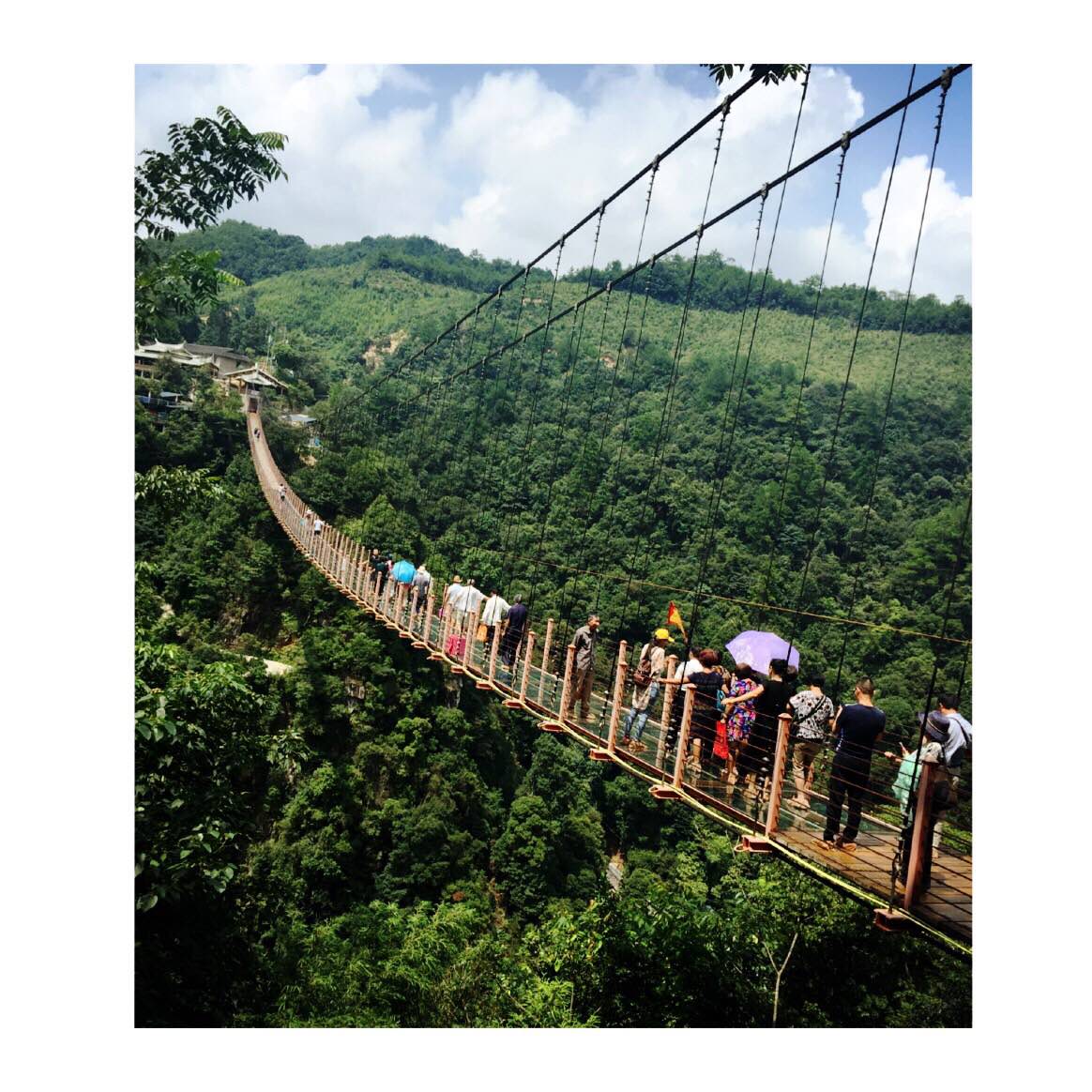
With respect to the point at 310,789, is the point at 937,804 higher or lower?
higher

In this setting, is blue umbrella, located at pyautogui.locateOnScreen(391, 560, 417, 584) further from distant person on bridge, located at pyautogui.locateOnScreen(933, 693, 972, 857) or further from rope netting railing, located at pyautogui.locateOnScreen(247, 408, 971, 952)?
distant person on bridge, located at pyautogui.locateOnScreen(933, 693, 972, 857)

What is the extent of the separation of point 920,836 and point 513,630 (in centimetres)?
282

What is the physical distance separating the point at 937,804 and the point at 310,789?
41.4ft

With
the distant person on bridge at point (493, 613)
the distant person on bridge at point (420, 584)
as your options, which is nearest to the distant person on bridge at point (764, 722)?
the distant person on bridge at point (493, 613)

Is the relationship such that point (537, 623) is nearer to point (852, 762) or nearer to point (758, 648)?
point (758, 648)

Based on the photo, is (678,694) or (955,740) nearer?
(955,740)

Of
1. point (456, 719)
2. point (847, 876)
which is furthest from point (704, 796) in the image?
point (456, 719)

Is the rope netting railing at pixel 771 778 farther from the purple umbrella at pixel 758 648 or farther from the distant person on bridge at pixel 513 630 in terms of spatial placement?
the purple umbrella at pixel 758 648

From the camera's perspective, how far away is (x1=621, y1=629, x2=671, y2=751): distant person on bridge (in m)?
3.74

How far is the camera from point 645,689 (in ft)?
12.6

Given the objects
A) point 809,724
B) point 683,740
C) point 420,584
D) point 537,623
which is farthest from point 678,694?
point 537,623

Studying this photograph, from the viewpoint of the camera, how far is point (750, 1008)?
18.1 ft
